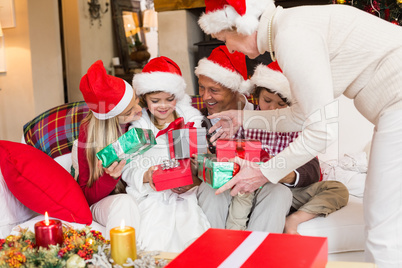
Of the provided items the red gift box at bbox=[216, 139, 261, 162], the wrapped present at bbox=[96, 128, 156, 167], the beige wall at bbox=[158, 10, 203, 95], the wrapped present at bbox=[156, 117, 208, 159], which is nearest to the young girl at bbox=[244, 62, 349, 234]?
the red gift box at bbox=[216, 139, 261, 162]

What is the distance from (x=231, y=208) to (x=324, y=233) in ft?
1.31

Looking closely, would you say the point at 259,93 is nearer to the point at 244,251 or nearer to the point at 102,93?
the point at 102,93

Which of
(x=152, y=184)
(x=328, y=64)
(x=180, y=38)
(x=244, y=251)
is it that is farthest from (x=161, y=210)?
(x=180, y=38)

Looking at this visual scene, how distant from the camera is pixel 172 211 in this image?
1.86m

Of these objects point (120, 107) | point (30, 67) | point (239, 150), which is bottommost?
point (239, 150)

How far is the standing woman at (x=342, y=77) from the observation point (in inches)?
50.5

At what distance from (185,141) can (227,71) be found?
0.75 m

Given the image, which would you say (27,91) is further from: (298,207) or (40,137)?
(298,207)

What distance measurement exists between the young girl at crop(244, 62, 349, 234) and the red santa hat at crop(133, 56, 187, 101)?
41 cm

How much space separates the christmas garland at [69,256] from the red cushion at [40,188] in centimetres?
52

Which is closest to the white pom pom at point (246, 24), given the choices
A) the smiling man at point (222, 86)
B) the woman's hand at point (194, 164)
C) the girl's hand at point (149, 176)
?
the woman's hand at point (194, 164)

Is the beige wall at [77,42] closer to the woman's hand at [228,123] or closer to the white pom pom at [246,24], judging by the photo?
the woman's hand at [228,123]

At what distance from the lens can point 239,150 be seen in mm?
1722

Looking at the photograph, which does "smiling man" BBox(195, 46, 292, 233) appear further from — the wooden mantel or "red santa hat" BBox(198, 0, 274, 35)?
the wooden mantel
